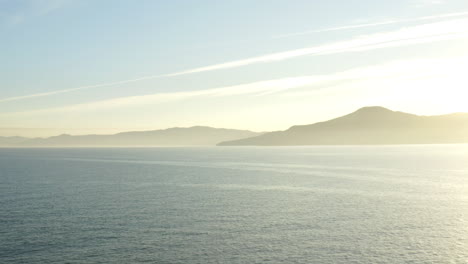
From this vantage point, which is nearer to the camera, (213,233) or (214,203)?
(213,233)

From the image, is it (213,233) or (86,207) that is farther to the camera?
(86,207)

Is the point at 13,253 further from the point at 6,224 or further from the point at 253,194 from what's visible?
the point at 253,194

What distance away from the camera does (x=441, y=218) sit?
80562 millimetres

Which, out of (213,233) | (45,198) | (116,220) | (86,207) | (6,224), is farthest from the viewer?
(45,198)

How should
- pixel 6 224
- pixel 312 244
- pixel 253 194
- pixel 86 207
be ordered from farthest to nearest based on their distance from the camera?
pixel 253 194 < pixel 86 207 < pixel 6 224 < pixel 312 244

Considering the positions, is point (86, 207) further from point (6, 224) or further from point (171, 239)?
point (171, 239)

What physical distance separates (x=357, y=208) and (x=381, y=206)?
738 cm

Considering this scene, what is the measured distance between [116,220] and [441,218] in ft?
213

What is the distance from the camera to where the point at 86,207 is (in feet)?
295

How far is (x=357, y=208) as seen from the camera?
90.5m

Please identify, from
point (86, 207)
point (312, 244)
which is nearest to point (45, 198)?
point (86, 207)

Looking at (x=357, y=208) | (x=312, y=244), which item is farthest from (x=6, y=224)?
(x=357, y=208)

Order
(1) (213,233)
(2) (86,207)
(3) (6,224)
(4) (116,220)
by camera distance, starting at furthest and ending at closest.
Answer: (2) (86,207) → (4) (116,220) → (3) (6,224) → (1) (213,233)

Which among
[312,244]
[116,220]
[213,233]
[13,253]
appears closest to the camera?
[13,253]
